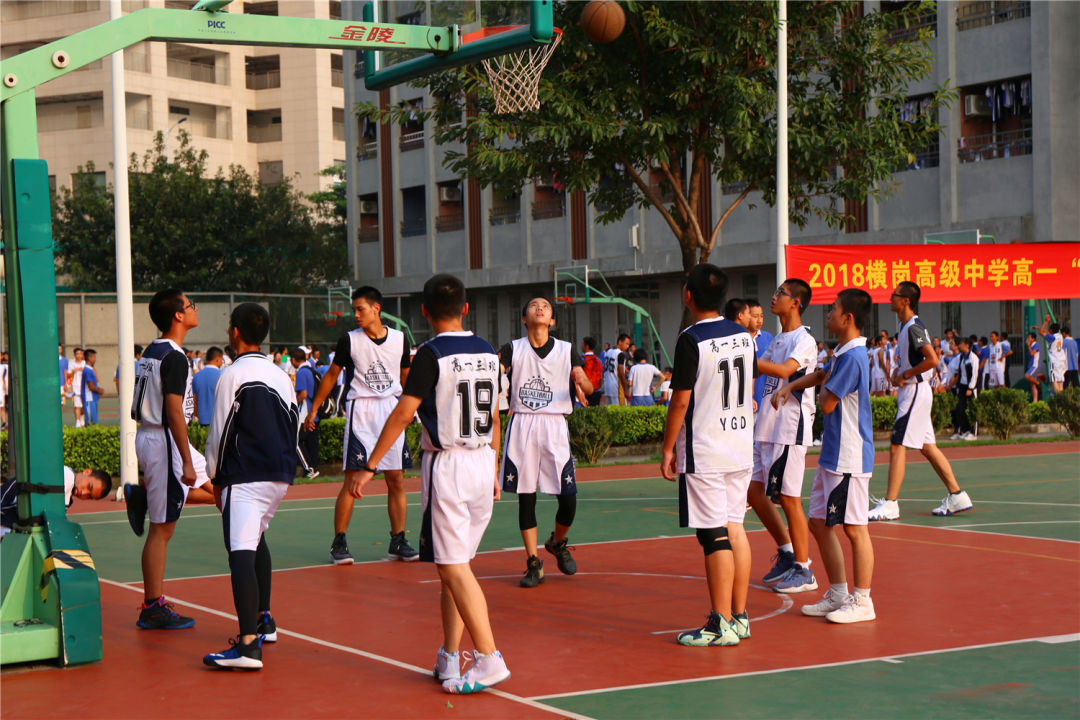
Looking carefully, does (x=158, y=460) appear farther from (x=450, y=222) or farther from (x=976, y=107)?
(x=450, y=222)

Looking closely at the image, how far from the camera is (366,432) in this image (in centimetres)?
1058

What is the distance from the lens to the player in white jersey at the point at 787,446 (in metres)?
9.02

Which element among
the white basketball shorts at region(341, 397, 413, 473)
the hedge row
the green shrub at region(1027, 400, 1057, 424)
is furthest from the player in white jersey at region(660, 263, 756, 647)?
the green shrub at region(1027, 400, 1057, 424)

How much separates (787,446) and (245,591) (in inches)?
161

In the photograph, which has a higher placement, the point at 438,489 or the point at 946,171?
the point at 946,171

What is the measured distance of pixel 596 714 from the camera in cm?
598

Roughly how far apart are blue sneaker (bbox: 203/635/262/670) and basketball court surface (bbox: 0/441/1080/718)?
0.23 feet

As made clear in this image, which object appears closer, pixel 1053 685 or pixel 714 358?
pixel 1053 685

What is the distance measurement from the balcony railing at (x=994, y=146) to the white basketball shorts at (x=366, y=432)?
23.8 metres

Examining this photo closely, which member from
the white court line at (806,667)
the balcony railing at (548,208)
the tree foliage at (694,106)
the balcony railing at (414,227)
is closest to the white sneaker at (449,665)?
the white court line at (806,667)

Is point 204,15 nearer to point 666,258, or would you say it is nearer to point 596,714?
point 596,714

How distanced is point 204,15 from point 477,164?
11.2 meters

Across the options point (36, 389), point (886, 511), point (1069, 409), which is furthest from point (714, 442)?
point (1069, 409)

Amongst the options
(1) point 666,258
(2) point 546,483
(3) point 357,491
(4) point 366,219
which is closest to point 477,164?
(2) point 546,483
